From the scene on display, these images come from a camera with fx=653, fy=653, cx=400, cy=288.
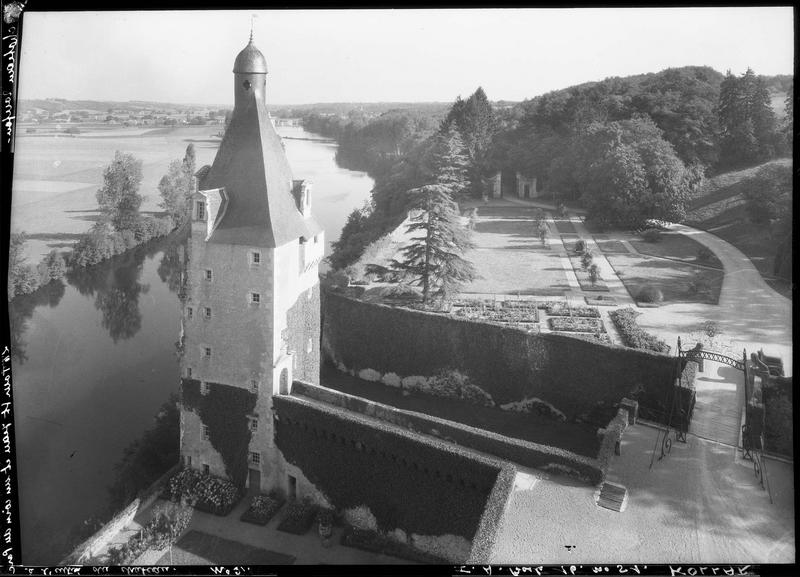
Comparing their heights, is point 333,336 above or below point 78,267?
below

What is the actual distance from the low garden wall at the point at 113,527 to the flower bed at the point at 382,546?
435 centimetres

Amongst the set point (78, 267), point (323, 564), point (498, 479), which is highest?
point (78, 267)

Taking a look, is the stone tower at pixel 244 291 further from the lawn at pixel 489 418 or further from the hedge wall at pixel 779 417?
the hedge wall at pixel 779 417

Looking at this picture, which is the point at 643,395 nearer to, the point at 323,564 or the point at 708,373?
the point at 708,373

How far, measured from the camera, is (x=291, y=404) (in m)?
13.9

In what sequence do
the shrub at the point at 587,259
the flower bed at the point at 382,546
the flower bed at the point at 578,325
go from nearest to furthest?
the flower bed at the point at 382,546 → the flower bed at the point at 578,325 → the shrub at the point at 587,259

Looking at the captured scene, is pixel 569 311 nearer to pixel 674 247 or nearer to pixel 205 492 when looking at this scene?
pixel 674 247

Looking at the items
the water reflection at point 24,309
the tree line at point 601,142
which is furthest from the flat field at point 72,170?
the tree line at point 601,142

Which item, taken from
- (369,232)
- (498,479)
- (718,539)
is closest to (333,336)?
(369,232)

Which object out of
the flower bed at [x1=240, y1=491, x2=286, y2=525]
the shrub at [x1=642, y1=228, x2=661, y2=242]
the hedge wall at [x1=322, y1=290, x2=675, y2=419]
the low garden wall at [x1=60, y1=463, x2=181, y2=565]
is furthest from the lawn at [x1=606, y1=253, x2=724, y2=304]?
the low garden wall at [x1=60, y1=463, x2=181, y2=565]

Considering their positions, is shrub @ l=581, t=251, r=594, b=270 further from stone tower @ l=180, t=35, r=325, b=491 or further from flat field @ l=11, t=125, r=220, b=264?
flat field @ l=11, t=125, r=220, b=264

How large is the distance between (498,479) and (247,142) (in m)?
8.42

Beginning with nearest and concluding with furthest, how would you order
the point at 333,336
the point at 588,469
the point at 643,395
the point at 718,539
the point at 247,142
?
the point at 718,539 → the point at 588,469 → the point at 247,142 → the point at 643,395 → the point at 333,336

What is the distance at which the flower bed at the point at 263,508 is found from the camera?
44.3 feet
